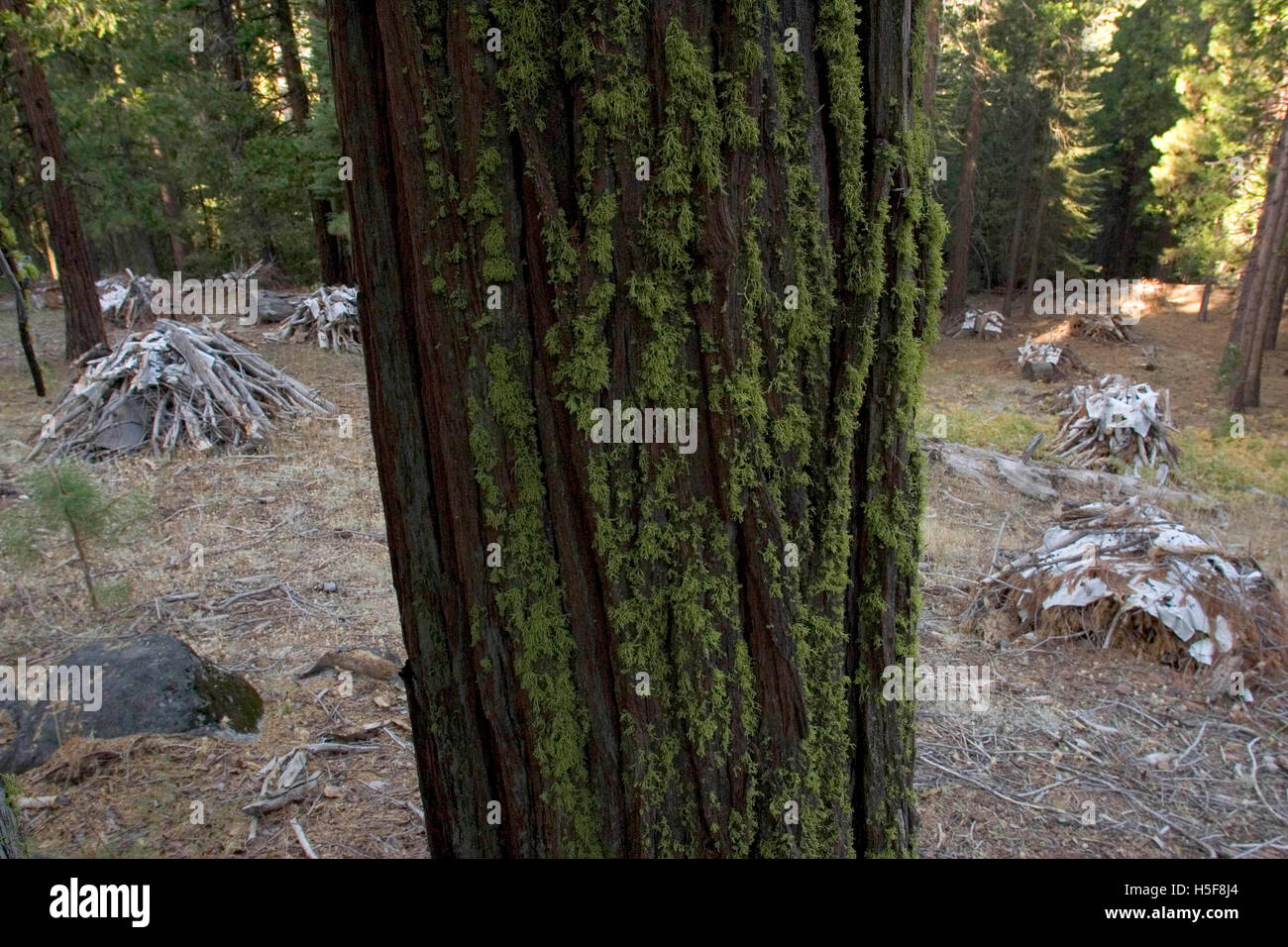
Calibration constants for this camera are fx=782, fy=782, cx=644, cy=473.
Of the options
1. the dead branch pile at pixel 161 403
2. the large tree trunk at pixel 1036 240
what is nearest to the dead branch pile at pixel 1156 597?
the dead branch pile at pixel 161 403

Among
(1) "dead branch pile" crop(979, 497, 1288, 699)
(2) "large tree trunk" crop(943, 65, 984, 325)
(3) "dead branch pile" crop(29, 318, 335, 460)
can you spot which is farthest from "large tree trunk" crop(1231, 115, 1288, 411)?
(3) "dead branch pile" crop(29, 318, 335, 460)

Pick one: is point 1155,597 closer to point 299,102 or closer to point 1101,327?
point 299,102

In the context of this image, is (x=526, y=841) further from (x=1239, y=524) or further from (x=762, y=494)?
(x=1239, y=524)

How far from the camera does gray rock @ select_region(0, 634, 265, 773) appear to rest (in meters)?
3.79

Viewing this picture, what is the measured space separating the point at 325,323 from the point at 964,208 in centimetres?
1920

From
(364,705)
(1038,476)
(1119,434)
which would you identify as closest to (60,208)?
(364,705)

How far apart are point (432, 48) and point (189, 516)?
7.24 metres

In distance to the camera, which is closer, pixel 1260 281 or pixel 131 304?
pixel 1260 281

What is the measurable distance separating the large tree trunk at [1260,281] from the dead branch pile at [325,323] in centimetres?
1761

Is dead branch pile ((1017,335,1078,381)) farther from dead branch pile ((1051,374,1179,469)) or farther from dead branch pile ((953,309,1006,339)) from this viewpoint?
dead branch pile ((1051,374,1179,469))

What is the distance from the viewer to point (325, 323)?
15742 mm

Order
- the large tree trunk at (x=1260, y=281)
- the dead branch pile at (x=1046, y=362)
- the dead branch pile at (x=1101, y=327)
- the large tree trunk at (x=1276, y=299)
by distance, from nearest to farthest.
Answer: the large tree trunk at (x=1260, y=281) < the large tree trunk at (x=1276, y=299) < the dead branch pile at (x=1046, y=362) < the dead branch pile at (x=1101, y=327)

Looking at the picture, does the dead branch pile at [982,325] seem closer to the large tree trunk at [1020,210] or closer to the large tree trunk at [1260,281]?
the large tree trunk at [1020,210]

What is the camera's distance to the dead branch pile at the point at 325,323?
15672mm
